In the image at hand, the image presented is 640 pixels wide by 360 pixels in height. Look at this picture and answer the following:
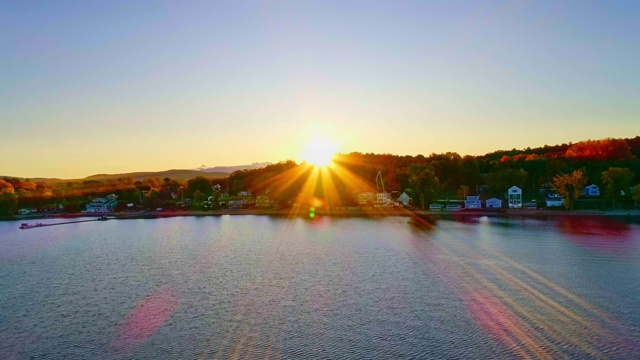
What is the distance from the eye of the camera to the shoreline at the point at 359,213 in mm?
40562

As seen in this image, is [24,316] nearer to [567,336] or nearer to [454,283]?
[454,283]

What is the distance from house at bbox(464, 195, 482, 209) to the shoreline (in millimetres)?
1666

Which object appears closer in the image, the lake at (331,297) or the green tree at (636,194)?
the lake at (331,297)

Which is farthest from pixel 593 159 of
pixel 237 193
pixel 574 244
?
pixel 237 193

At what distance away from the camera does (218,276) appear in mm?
20250

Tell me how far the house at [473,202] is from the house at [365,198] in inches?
395

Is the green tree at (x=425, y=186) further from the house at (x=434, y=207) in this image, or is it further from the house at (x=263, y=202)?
the house at (x=263, y=202)

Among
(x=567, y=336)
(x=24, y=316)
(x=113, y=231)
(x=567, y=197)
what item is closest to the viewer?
(x=567, y=336)

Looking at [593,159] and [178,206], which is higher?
[593,159]

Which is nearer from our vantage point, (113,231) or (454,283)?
(454,283)

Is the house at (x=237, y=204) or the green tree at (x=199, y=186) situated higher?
the green tree at (x=199, y=186)

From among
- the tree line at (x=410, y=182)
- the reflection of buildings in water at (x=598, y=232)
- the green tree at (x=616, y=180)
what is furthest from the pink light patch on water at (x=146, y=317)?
the green tree at (x=616, y=180)

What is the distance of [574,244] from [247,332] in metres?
19.7

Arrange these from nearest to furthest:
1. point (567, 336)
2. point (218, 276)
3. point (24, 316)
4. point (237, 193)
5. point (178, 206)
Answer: point (567, 336) < point (24, 316) < point (218, 276) < point (178, 206) < point (237, 193)
